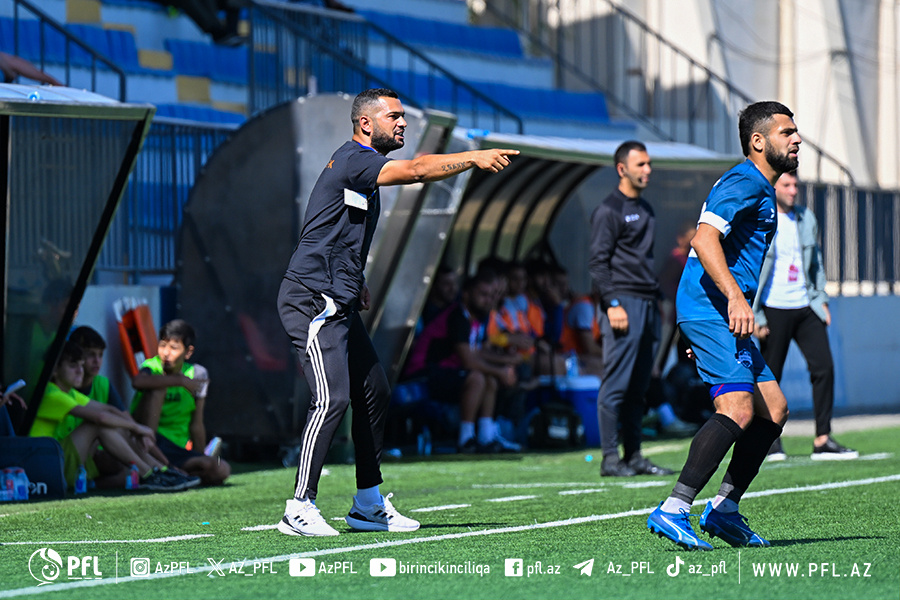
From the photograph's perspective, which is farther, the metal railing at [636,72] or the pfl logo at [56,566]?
the metal railing at [636,72]

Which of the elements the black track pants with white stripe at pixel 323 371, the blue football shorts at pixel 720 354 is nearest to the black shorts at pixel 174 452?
the black track pants with white stripe at pixel 323 371

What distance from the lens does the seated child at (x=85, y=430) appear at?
28.3 feet

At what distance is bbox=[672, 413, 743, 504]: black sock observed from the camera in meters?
5.48

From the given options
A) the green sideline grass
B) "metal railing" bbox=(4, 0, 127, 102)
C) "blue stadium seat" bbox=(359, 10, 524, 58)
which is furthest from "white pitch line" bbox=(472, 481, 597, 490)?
"blue stadium seat" bbox=(359, 10, 524, 58)

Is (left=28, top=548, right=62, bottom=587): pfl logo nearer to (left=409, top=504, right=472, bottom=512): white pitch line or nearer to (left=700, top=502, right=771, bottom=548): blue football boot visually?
(left=409, top=504, right=472, bottom=512): white pitch line

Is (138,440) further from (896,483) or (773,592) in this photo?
(773,592)

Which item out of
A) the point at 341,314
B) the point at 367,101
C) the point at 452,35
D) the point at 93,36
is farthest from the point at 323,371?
the point at 452,35

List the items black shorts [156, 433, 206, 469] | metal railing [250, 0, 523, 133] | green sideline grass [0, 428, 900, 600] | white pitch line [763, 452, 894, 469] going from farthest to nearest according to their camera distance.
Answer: metal railing [250, 0, 523, 133]
white pitch line [763, 452, 894, 469]
black shorts [156, 433, 206, 469]
green sideline grass [0, 428, 900, 600]

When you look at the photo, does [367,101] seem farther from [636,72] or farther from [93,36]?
[636,72]

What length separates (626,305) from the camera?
361 inches

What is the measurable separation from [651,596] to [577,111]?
54.1 ft

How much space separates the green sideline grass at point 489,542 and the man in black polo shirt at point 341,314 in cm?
19

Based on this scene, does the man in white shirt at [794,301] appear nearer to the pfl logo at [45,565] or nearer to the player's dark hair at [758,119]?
the player's dark hair at [758,119]

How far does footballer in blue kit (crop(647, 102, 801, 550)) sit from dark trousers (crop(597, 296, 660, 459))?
3.36 metres
